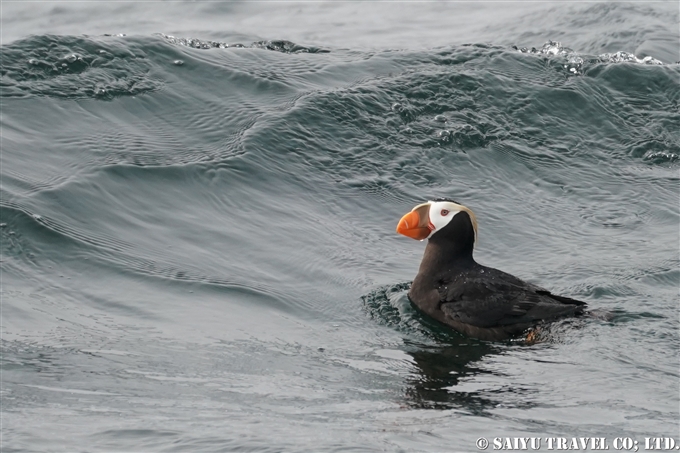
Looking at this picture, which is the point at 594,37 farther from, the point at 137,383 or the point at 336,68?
the point at 137,383

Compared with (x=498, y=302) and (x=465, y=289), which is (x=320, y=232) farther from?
(x=498, y=302)

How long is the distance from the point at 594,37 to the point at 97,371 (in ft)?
33.8

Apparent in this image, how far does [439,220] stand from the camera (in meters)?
8.31

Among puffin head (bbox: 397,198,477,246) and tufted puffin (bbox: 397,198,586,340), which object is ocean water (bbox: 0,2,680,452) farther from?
puffin head (bbox: 397,198,477,246)

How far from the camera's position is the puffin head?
8.27 m

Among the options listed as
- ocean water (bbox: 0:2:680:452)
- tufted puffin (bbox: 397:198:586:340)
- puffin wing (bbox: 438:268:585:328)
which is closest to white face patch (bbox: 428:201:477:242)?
tufted puffin (bbox: 397:198:586:340)

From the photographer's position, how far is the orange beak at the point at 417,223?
8.27 metres

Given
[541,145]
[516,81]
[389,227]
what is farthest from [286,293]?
[516,81]

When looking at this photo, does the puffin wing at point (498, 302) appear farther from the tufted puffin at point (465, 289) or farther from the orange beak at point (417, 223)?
the orange beak at point (417, 223)

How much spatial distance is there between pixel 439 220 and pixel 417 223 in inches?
7.2

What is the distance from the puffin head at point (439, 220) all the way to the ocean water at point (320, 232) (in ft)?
1.97

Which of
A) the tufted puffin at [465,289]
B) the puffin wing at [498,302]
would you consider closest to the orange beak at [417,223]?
the tufted puffin at [465,289]

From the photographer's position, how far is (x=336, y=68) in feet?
40.8

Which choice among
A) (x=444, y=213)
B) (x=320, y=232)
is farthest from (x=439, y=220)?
(x=320, y=232)
